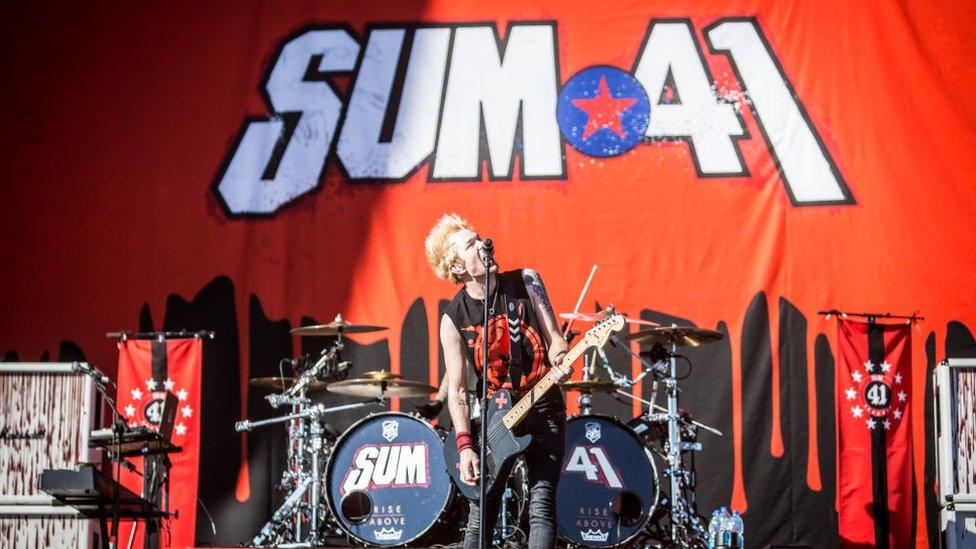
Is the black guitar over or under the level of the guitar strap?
under

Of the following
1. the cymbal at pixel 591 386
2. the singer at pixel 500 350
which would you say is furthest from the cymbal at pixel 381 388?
the singer at pixel 500 350

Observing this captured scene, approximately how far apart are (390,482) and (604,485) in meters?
1.33

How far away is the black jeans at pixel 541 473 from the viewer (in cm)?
531

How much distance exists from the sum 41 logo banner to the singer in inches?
157

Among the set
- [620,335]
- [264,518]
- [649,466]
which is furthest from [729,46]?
[264,518]

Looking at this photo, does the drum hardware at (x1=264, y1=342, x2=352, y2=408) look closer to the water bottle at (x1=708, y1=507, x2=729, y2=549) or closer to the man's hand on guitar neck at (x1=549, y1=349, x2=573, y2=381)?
the water bottle at (x1=708, y1=507, x2=729, y2=549)

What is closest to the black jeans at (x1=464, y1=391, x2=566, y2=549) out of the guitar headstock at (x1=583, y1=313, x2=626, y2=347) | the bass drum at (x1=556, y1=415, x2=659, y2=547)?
the guitar headstock at (x1=583, y1=313, x2=626, y2=347)

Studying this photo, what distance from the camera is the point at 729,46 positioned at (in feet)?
31.3

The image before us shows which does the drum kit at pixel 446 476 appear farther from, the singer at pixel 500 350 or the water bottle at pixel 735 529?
the singer at pixel 500 350

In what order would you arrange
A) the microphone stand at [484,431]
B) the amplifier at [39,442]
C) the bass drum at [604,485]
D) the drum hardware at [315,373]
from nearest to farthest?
the microphone stand at [484,431], the amplifier at [39,442], the bass drum at [604,485], the drum hardware at [315,373]

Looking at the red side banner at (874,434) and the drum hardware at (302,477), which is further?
the red side banner at (874,434)

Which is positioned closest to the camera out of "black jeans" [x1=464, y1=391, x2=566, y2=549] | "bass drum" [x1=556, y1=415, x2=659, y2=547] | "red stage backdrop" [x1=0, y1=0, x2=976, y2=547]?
"black jeans" [x1=464, y1=391, x2=566, y2=549]

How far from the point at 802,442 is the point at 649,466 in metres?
1.65

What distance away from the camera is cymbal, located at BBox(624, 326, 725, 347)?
26.6ft
